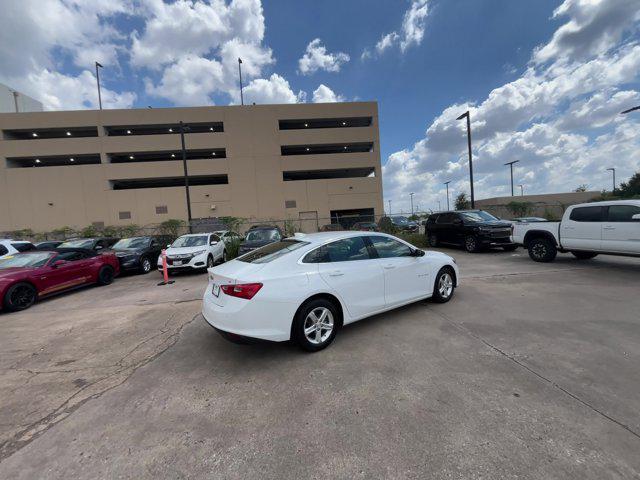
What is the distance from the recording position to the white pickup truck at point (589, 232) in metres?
7.00

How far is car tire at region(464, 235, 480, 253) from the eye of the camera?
11547mm

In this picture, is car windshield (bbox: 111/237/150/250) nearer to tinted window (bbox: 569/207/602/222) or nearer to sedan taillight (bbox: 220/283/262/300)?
sedan taillight (bbox: 220/283/262/300)

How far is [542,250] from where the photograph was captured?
9203 millimetres

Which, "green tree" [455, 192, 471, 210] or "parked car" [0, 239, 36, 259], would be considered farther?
"green tree" [455, 192, 471, 210]

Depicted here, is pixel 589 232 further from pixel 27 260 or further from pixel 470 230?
pixel 27 260

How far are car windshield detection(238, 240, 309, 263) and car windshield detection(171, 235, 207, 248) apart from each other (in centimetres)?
756

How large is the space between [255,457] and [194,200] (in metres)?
32.4

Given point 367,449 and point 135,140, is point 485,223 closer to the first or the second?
point 367,449

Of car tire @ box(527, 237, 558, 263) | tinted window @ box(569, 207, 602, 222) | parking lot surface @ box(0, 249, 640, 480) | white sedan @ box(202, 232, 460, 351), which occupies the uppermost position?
tinted window @ box(569, 207, 602, 222)

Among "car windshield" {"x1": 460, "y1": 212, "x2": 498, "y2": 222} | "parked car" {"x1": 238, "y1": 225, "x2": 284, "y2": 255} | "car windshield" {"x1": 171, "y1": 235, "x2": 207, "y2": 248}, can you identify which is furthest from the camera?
"car windshield" {"x1": 460, "y1": 212, "x2": 498, "y2": 222}

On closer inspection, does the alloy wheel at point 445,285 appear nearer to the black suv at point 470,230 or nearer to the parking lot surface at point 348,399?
the parking lot surface at point 348,399

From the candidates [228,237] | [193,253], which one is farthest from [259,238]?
[228,237]

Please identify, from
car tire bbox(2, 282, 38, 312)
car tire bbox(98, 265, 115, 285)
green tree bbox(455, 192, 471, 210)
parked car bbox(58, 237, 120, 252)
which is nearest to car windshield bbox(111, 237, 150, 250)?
parked car bbox(58, 237, 120, 252)

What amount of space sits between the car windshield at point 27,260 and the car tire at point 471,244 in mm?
14361
